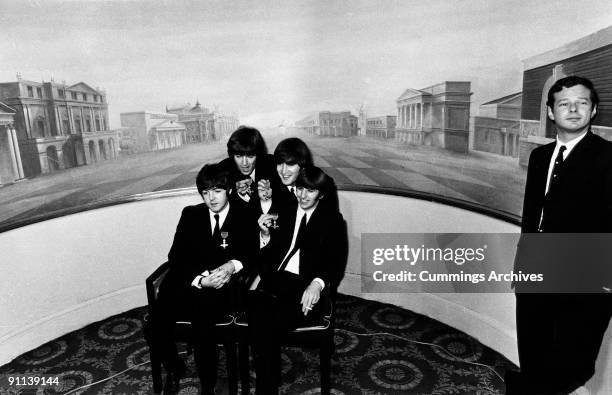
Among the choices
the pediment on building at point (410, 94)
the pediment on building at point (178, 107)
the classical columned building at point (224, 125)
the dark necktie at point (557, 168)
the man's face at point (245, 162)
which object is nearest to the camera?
the dark necktie at point (557, 168)

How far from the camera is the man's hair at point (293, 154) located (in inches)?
119

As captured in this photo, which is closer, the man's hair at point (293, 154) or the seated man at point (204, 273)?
the seated man at point (204, 273)

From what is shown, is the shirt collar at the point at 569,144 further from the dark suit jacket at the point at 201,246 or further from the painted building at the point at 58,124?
the painted building at the point at 58,124

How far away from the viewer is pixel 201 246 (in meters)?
2.93

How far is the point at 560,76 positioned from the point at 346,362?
2409 millimetres

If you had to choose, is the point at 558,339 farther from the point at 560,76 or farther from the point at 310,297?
the point at 560,76

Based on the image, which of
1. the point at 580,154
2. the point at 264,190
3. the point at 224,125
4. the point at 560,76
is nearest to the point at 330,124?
the point at 224,125

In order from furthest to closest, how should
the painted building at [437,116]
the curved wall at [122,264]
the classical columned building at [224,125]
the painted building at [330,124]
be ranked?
the classical columned building at [224,125], the painted building at [330,124], the painted building at [437,116], the curved wall at [122,264]

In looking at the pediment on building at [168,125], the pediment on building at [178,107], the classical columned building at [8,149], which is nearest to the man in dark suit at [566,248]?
the pediment on building at [178,107]

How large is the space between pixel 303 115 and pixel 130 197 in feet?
5.87

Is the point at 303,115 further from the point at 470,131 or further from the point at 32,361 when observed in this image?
the point at 32,361

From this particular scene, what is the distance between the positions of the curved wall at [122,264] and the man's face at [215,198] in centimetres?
134

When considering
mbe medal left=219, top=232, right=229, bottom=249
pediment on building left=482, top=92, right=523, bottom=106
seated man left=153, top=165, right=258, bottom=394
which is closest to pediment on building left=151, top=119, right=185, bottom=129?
seated man left=153, top=165, right=258, bottom=394

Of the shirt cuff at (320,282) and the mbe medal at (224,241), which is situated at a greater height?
the mbe medal at (224,241)
